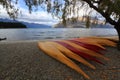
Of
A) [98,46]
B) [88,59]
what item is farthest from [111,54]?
[88,59]

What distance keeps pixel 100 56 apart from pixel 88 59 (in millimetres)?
598

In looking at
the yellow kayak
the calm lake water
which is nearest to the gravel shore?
the yellow kayak

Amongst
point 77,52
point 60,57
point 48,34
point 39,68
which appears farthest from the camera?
point 48,34

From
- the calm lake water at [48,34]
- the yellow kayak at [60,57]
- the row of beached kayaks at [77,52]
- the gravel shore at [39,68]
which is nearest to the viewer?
the gravel shore at [39,68]

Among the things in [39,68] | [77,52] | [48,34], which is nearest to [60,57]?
[77,52]

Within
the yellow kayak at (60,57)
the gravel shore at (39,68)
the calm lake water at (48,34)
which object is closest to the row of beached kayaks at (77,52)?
the yellow kayak at (60,57)

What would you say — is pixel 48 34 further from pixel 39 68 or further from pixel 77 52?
pixel 39 68

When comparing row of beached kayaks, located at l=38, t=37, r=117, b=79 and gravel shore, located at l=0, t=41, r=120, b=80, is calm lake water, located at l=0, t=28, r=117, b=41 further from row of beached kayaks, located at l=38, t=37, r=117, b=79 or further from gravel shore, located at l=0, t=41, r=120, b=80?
gravel shore, located at l=0, t=41, r=120, b=80

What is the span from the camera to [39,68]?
6664 mm

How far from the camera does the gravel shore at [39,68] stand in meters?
6.25

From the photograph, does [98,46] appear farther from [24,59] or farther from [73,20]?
[24,59]

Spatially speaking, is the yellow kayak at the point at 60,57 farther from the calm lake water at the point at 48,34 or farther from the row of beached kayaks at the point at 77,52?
the calm lake water at the point at 48,34

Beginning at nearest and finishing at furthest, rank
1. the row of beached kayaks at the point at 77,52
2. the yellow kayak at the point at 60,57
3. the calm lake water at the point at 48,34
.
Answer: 1. the yellow kayak at the point at 60,57
2. the row of beached kayaks at the point at 77,52
3. the calm lake water at the point at 48,34

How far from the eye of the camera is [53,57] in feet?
24.5
